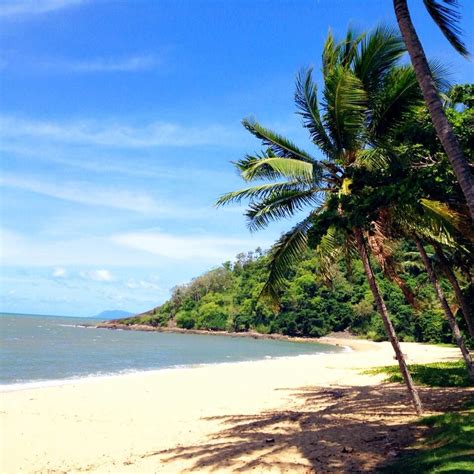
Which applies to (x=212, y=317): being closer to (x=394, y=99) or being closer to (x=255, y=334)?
(x=255, y=334)

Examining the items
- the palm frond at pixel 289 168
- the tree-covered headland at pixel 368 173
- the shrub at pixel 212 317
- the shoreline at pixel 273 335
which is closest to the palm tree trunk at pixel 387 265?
the tree-covered headland at pixel 368 173

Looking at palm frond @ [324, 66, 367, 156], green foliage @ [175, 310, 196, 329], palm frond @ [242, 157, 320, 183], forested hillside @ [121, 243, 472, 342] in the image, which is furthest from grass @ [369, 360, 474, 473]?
green foliage @ [175, 310, 196, 329]

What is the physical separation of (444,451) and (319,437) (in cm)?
311

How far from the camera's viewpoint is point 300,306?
93.8m

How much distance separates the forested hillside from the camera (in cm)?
7406

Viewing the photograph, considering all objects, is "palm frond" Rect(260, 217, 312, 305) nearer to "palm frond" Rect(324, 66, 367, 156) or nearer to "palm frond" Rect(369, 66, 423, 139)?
"palm frond" Rect(324, 66, 367, 156)

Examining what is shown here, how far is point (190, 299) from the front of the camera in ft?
431

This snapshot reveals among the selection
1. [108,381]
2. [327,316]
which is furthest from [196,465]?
[327,316]

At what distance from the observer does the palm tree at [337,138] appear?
9.13 meters

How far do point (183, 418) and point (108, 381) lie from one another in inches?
412

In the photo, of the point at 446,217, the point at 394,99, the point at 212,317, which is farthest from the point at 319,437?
the point at 212,317

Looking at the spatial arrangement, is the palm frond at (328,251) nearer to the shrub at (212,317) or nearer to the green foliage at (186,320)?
the shrub at (212,317)

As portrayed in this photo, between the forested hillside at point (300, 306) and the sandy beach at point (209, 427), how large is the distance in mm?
30782

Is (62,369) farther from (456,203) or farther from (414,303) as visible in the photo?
(456,203)
